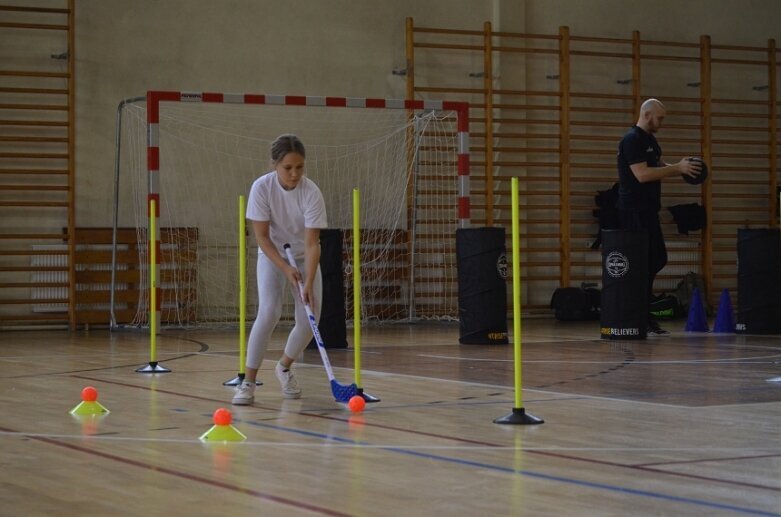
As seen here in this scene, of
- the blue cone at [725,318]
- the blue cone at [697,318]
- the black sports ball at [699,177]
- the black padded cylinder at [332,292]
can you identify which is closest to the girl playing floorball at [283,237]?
the black padded cylinder at [332,292]

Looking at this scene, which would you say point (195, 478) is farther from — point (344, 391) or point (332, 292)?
point (332, 292)

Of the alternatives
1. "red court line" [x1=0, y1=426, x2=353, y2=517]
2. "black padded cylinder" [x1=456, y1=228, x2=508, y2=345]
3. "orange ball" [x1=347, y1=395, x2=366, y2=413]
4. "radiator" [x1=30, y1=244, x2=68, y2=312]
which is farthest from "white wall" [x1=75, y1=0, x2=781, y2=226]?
"red court line" [x1=0, y1=426, x2=353, y2=517]

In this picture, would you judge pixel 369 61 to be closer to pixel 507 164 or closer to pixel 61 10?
pixel 507 164

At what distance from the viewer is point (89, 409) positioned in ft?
16.1

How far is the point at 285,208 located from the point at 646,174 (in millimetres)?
4212

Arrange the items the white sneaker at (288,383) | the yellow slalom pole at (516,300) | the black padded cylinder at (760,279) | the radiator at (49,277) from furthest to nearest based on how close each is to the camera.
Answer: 1. the radiator at (49,277)
2. the black padded cylinder at (760,279)
3. the white sneaker at (288,383)
4. the yellow slalom pole at (516,300)

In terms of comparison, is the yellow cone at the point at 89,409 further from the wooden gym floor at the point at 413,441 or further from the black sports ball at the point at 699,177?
the black sports ball at the point at 699,177

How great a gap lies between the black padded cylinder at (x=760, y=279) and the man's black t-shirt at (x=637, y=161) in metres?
0.91

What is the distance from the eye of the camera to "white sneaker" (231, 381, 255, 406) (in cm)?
521

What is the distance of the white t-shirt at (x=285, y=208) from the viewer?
5.27 metres

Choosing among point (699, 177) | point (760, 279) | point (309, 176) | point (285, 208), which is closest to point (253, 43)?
point (309, 176)

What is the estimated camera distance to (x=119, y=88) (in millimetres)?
11969

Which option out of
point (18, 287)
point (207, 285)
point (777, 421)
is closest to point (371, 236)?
point (207, 285)

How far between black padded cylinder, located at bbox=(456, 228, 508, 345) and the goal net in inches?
96.2
